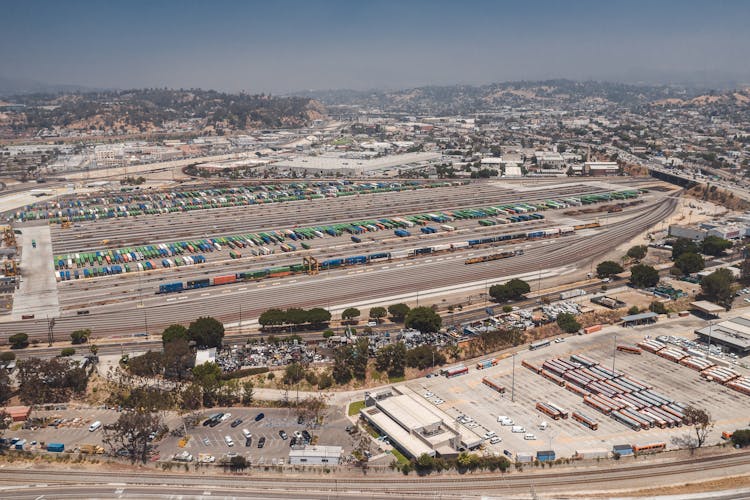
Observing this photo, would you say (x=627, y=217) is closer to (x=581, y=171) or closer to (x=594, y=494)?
(x=581, y=171)

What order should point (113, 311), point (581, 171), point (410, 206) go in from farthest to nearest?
point (581, 171) → point (410, 206) → point (113, 311)

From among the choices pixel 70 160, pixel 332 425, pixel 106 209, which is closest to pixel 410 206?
pixel 106 209

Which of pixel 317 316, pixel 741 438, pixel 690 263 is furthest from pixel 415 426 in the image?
pixel 690 263

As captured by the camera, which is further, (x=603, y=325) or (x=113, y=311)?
(x=113, y=311)

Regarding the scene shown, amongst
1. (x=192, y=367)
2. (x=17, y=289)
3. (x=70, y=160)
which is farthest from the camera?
(x=70, y=160)

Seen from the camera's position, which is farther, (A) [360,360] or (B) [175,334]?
(B) [175,334]

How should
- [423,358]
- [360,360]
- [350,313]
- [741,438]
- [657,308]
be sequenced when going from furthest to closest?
[657,308]
[350,313]
[423,358]
[360,360]
[741,438]

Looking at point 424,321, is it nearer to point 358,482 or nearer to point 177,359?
point 358,482

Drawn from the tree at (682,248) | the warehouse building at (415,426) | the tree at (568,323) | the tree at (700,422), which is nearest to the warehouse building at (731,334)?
the tree at (568,323)
